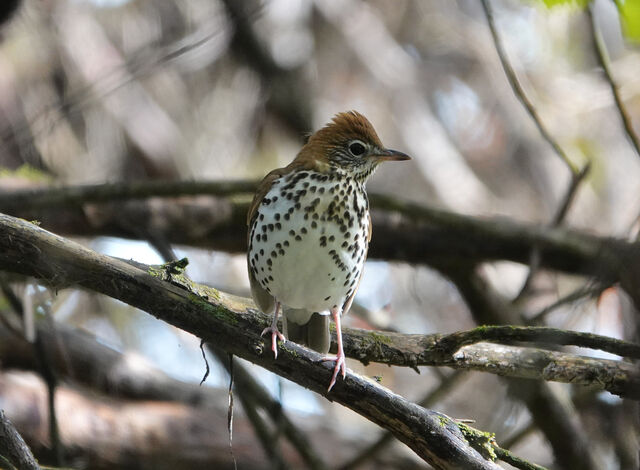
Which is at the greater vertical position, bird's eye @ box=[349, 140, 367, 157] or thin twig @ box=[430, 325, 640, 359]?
bird's eye @ box=[349, 140, 367, 157]

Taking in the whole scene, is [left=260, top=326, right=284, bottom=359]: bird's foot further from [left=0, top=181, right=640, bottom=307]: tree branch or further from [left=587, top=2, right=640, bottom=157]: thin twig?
[left=587, top=2, right=640, bottom=157]: thin twig

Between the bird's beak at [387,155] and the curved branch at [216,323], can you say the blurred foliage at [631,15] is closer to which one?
the bird's beak at [387,155]

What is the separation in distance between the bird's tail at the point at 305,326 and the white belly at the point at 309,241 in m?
0.12

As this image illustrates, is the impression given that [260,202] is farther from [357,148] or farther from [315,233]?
[357,148]

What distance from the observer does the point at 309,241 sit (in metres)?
3.42

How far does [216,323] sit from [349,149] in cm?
153

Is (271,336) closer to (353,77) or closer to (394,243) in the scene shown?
(394,243)

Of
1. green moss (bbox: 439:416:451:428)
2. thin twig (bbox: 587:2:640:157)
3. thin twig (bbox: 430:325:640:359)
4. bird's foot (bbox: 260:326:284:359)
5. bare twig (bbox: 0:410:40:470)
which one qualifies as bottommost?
bare twig (bbox: 0:410:40:470)

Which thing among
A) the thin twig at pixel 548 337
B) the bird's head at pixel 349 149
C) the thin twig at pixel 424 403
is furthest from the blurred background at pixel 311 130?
the thin twig at pixel 548 337

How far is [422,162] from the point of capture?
24.1 feet

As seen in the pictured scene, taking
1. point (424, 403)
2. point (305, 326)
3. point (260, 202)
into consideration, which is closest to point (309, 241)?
point (260, 202)

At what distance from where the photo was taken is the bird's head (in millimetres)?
3779

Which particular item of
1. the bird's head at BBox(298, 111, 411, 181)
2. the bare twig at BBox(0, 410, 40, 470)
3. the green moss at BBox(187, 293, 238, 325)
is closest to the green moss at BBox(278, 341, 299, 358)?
the green moss at BBox(187, 293, 238, 325)

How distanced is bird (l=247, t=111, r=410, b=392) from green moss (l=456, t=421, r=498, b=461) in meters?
0.70
